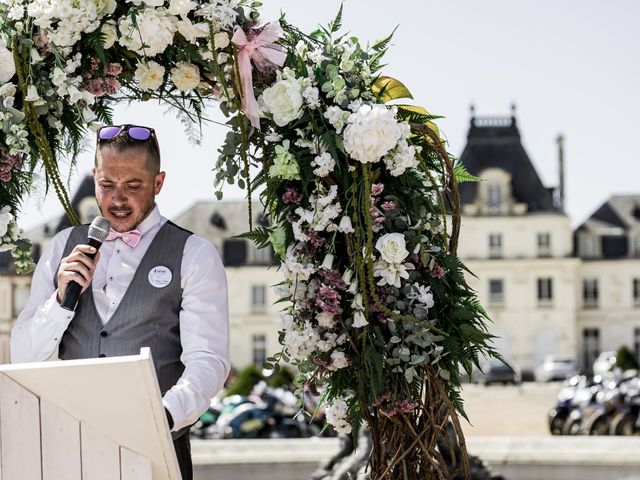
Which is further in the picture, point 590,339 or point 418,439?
point 590,339

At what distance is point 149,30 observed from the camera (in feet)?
12.1

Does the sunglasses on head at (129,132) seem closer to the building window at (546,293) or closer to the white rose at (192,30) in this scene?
the white rose at (192,30)

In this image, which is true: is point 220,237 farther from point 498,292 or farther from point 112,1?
point 112,1

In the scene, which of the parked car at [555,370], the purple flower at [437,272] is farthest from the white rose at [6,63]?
the parked car at [555,370]

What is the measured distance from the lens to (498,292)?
47719 millimetres

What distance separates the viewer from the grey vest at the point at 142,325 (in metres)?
3.27

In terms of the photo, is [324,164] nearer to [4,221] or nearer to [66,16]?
[66,16]

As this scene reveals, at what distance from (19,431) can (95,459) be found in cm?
19

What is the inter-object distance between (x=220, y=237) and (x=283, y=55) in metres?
43.8

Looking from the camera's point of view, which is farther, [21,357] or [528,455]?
[528,455]

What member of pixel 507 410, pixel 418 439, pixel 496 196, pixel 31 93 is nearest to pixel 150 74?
pixel 31 93

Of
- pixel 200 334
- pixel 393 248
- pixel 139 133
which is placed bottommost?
pixel 200 334

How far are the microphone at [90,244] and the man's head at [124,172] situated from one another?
0.41 feet

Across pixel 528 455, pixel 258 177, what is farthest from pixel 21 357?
pixel 528 455
